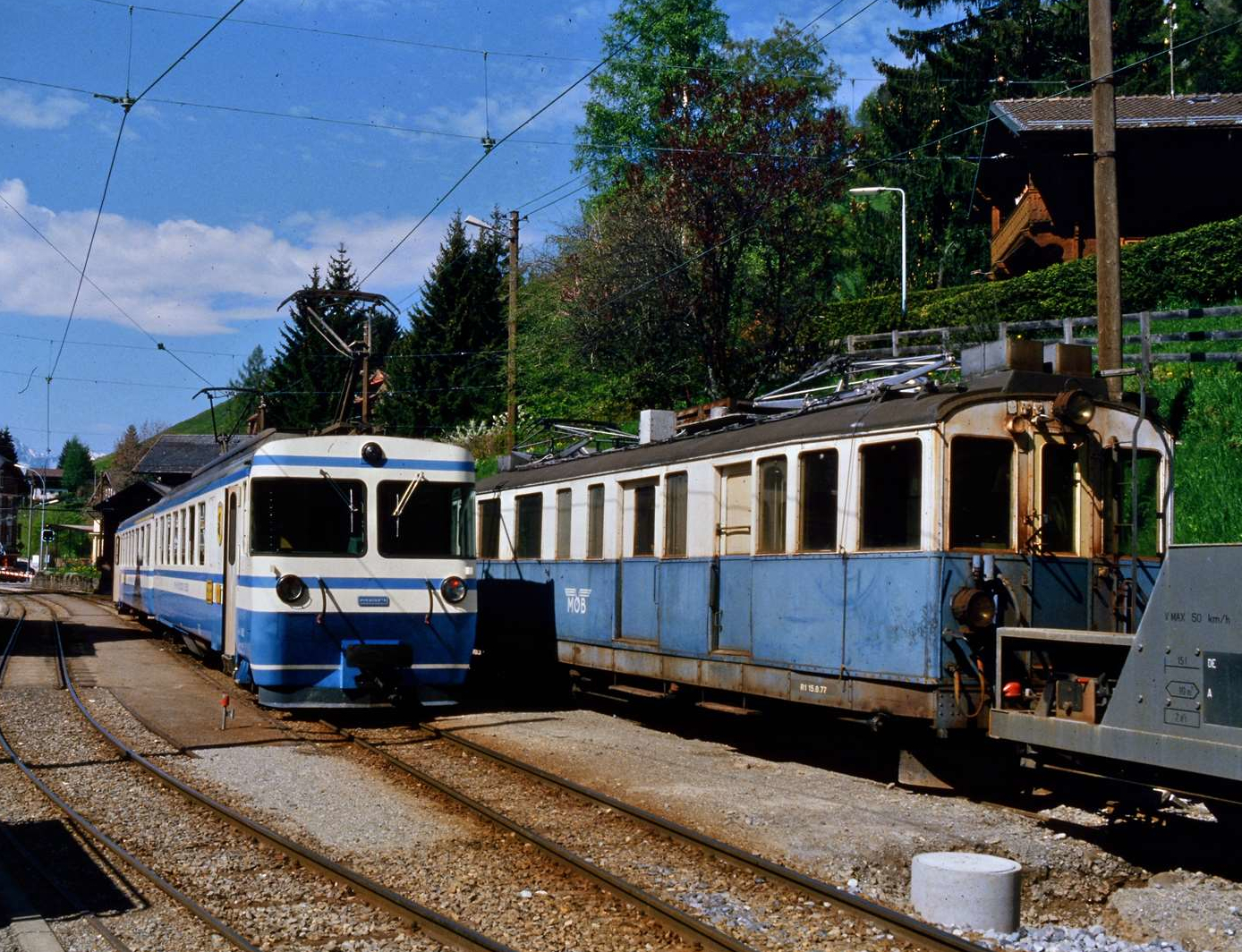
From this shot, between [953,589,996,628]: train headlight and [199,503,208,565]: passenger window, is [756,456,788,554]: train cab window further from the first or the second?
[199,503,208,565]: passenger window

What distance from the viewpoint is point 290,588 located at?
41.3ft

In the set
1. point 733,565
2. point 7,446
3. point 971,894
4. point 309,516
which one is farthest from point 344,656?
point 7,446

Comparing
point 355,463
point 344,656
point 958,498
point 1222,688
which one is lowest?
point 344,656

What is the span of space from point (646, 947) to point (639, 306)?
25.2 m

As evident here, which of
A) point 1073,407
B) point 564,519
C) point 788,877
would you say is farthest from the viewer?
point 564,519

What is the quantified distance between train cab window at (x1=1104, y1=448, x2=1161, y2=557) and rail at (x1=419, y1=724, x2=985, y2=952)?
3926 millimetres

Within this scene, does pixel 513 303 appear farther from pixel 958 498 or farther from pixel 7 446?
pixel 7 446

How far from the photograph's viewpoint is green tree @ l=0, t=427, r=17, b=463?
11094cm

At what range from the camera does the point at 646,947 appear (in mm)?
6180

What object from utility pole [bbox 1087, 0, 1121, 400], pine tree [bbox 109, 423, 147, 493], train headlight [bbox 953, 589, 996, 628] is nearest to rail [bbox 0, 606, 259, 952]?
train headlight [bbox 953, 589, 996, 628]

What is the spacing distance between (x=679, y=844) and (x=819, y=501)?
3.35 m

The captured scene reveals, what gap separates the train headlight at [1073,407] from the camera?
938 cm

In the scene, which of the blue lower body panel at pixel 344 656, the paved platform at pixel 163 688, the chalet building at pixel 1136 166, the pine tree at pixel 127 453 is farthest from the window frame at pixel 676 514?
the pine tree at pixel 127 453

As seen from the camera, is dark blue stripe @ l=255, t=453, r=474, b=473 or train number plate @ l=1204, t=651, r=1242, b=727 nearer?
train number plate @ l=1204, t=651, r=1242, b=727
